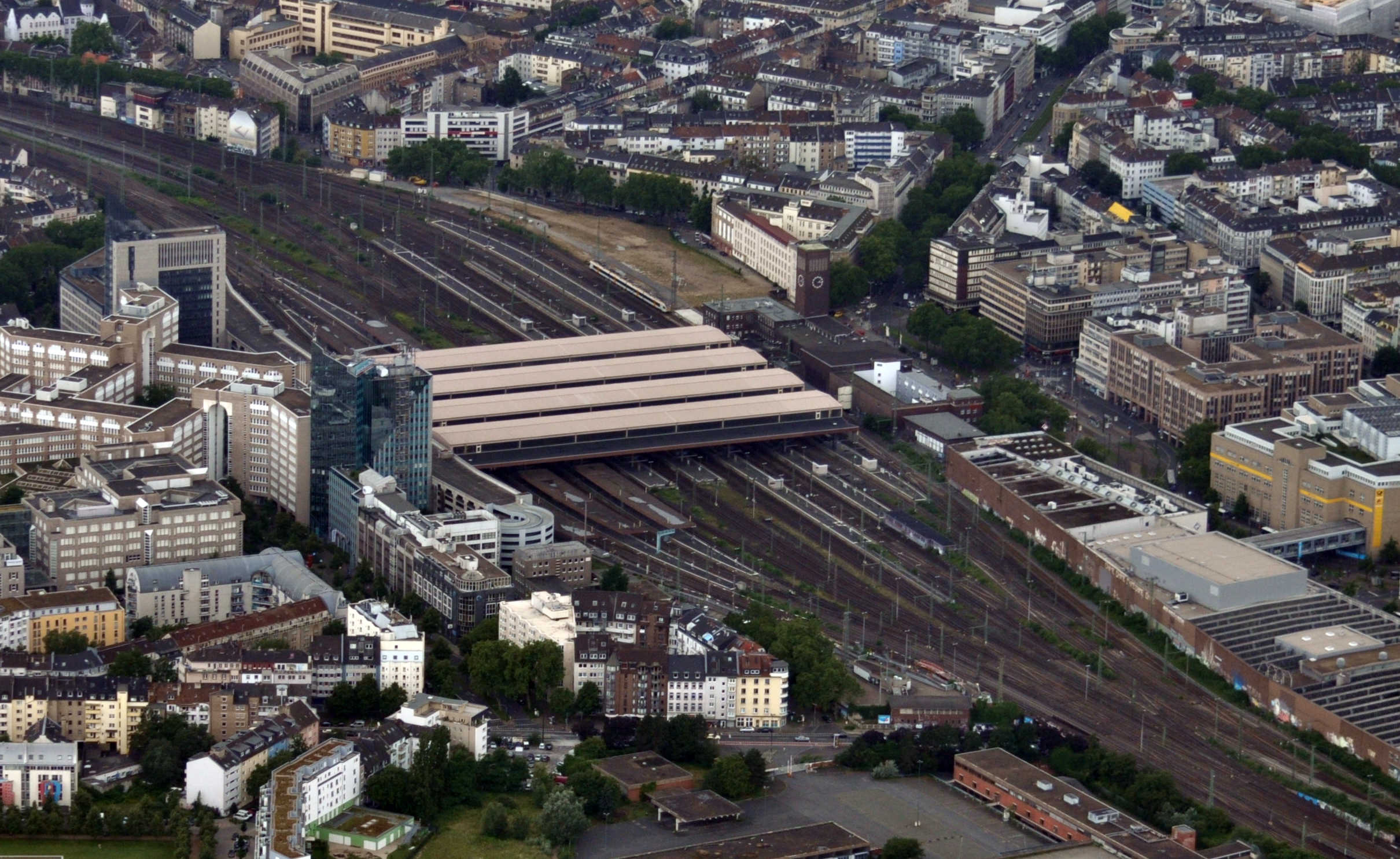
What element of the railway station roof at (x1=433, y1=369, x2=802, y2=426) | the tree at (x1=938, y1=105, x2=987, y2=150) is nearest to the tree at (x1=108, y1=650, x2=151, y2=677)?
the railway station roof at (x1=433, y1=369, x2=802, y2=426)

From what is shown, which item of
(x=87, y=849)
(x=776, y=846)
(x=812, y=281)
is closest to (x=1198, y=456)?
(x=812, y=281)

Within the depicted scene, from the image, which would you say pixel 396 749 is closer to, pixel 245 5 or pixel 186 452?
pixel 186 452

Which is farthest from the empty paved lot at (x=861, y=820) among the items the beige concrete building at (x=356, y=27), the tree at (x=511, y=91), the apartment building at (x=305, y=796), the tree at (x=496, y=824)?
the beige concrete building at (x=356, y=27)

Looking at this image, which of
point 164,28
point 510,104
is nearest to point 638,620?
point 510,104

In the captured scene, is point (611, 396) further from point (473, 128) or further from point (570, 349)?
point (473, 128)

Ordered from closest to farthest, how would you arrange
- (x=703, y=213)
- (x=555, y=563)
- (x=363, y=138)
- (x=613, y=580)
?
1. (x=613, y=580)
2. (x=555, y=563)
3. (x=703, y=213)
4. (x=363, y=138)

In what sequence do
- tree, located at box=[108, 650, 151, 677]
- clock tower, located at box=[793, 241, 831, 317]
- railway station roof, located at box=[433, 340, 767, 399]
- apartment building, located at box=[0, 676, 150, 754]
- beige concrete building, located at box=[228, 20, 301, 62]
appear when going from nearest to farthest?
apartment building, located at box=[0, 676, 150, 754], tree, located at box=[108, 650, 151, 677], railway station roof, located at box=[433, 340, 767, 399], clock tower, located at box=[793, 241, 831, 317], beige concrete building, located at box=[228, 20, 301, 62]

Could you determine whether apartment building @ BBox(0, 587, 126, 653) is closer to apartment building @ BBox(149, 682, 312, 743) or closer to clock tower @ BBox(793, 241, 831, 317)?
apartment building @ BBox(149, 682, 312, 743)
